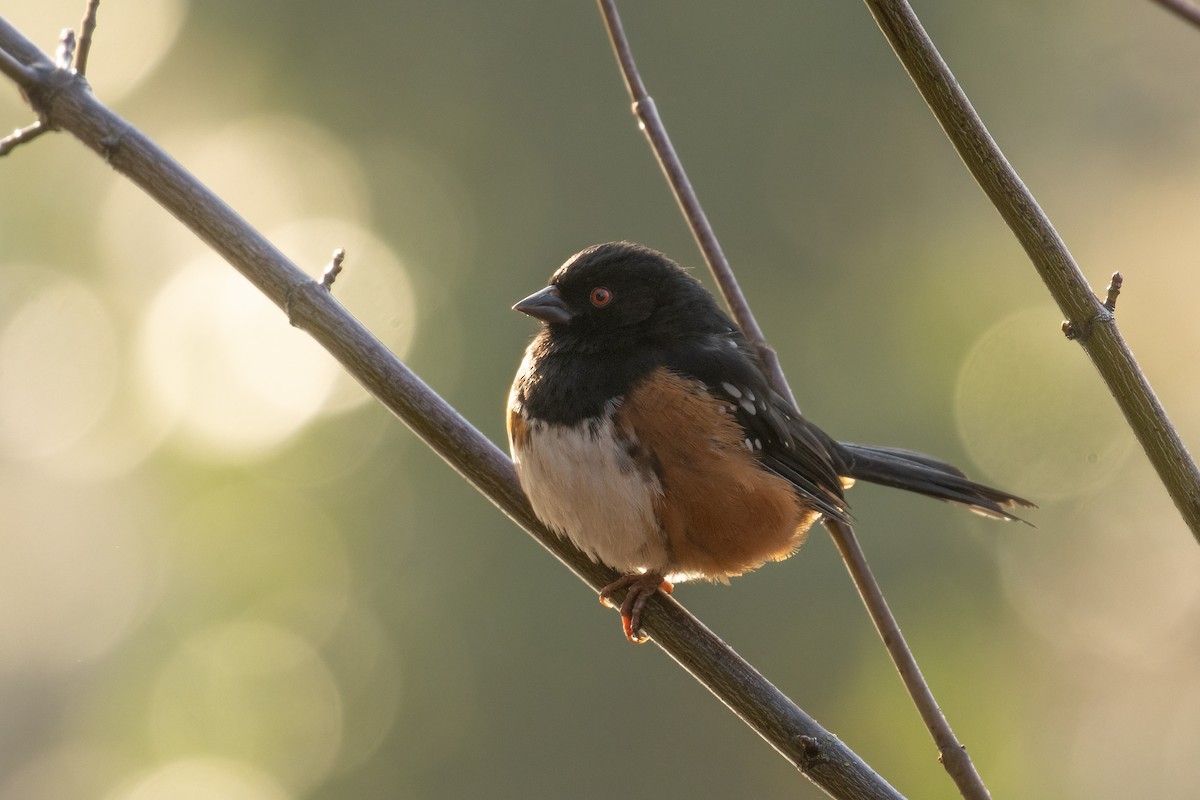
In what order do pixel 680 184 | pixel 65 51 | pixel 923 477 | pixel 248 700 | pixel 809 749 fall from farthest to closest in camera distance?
1. pixel 248 700
2. pixel 923 477
3. pixel 680 184
4. pixel 65 51
5. pixel 809 749

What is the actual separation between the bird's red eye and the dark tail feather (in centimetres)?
76

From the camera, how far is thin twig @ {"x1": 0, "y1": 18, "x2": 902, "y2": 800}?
68.9 inches

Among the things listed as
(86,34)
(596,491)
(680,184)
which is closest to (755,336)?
(680,184)

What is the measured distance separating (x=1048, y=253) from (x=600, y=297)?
1.46 meters

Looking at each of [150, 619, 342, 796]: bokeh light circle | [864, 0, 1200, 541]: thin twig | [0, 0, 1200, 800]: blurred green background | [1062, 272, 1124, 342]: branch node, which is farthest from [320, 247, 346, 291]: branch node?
[150, 619, 342, 796]: bokeh light circle

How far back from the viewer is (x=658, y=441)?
2424 millimetres

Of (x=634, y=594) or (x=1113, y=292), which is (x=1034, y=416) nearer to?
(x=634, y=594)

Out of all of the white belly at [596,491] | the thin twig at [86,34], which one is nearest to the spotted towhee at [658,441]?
the white belly at [596,491]

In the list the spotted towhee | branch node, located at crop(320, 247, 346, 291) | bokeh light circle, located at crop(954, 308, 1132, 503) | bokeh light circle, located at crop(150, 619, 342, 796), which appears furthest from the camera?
bokeh light circle, located at crop(150, 619, 342, 796)

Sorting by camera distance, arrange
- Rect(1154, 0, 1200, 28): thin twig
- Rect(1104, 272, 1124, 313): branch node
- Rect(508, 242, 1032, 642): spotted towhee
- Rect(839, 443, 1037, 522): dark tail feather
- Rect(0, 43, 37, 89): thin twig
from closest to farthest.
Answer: Rect(1154, 0, 1200, 28): thin twig → Rect(1104, 272, 1124, 313): branch node → Rect(0, 43, 37, 89): thin twig → Rect(508, 242, 1032, 642): spotted towhee → Rect(839, 443, 1037, 522): dark tail feather

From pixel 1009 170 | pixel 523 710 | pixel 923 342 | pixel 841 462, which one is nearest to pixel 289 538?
pixel 523 710

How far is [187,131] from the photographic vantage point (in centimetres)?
762

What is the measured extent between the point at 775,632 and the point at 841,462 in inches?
125

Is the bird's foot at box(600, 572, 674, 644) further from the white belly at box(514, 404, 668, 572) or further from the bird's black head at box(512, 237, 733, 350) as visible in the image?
the bird's black head at box(512, 237, 733, 350)
